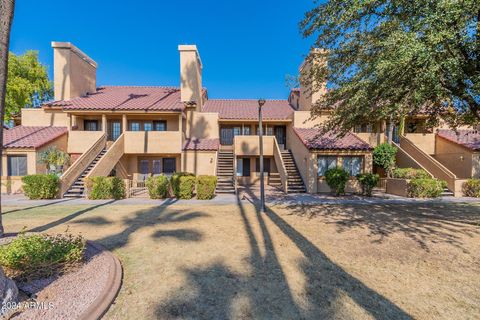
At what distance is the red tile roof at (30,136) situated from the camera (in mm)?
16281

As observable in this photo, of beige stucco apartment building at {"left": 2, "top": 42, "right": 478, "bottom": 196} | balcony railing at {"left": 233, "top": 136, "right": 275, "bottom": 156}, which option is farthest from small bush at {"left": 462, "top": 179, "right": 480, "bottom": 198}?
balcony railing at {"left": 233, "top": 136, "right": 275, "bottom": 156}

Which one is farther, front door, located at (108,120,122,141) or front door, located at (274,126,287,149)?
front door, located at (274,126,287,149)

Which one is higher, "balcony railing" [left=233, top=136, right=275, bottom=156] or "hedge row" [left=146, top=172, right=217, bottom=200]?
"balcony railing" [left=233, top=136, right=275, bottom=156]

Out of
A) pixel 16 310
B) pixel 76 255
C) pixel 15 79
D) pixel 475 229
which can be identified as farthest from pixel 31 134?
pixel 475 229

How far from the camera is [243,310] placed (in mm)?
3553

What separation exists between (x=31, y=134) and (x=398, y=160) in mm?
29183

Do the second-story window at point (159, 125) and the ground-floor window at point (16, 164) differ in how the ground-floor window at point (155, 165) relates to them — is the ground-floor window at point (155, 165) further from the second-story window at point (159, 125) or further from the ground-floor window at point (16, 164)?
the ground-floor window at point (16, 164)

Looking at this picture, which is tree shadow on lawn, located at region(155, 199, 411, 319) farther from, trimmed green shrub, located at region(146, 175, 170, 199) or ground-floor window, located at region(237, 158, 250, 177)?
ground-floor window, located at region(237, 158, 250, 177)

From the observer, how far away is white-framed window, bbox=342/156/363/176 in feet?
56.0

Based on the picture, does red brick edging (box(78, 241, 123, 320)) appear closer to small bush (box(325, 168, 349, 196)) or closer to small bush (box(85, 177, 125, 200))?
small bush (box(85, 177, 125, 200))

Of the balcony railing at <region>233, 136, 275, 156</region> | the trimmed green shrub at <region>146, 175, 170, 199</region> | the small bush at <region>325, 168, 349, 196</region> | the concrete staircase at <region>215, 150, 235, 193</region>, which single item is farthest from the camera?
→ the balcony railing at <region>233, 136, 275, 156</region>

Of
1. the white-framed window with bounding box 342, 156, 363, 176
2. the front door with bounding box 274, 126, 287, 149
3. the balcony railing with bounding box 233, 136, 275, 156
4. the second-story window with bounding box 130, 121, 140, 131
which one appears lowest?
the white-framed window with bounding box 342, 156, 363, 176

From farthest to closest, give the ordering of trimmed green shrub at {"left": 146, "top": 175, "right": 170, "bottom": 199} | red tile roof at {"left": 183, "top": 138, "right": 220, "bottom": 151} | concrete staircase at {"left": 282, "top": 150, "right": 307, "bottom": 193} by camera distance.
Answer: red tile roof at {"left": 183, "top": 138, "right": 220, "bottom": 151} → concrete staircase at {"left": 282, "top": 150, "right": 307, "bottom": 193} → trimmed green shrub at {"left": 146, "top": 175, "right": 170, "bottom": 199}

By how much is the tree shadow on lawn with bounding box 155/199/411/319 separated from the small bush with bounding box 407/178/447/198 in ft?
42.2
